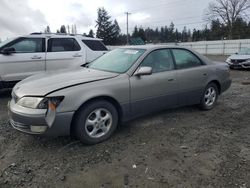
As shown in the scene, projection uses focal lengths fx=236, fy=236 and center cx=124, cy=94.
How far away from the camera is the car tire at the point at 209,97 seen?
520 cm

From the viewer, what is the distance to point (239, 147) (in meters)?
3.57

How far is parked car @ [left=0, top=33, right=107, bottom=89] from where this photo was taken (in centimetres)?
613

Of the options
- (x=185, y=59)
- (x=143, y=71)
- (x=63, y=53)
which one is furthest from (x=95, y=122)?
(x=63, y=53)

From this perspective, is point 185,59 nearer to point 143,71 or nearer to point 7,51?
point 143,71

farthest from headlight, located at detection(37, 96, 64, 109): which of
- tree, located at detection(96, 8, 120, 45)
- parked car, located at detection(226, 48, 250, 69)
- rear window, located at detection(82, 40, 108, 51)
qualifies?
tree, located at detection(96, 8, 120, 45)

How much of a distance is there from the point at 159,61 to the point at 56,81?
6.30 feet

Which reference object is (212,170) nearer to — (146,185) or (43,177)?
(146,185)

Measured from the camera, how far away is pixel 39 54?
6.54 metres

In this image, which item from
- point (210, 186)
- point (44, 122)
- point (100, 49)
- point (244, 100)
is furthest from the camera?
point (100, 49)

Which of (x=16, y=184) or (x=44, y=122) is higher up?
(x=44, y=122)

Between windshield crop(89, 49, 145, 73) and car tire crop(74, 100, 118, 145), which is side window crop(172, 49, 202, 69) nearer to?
windshield crop(89, 49, 145, 73)

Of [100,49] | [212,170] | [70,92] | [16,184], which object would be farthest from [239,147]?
[100,49]

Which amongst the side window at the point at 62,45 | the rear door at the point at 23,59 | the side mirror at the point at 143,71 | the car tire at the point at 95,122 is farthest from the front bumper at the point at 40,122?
the side window at the point at 62,45

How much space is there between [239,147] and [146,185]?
1757mm
